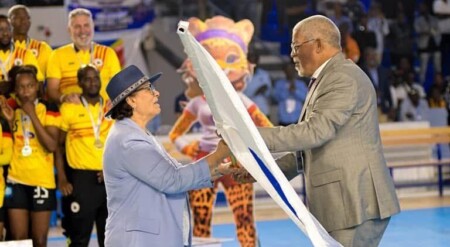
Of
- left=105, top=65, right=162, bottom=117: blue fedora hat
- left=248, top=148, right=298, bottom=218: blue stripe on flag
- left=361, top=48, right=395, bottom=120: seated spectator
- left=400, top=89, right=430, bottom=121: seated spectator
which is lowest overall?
left=400, top=89, right=430, bottom=121: seated spectator

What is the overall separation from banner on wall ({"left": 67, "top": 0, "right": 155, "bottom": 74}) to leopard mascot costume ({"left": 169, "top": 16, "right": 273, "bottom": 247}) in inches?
140

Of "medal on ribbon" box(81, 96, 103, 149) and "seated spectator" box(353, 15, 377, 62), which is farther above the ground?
"medal on ribbon" box(81, 96, 103, 149)

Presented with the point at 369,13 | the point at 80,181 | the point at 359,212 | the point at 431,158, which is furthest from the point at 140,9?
the point at 359,212

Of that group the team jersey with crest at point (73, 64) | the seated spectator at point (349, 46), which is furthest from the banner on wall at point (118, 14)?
the team jersey with crest at point (73, 64)

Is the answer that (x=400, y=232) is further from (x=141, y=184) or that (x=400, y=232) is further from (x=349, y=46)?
(x=141, y=184)

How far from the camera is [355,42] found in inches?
622

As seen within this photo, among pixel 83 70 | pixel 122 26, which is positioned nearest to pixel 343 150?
pixel 83 70

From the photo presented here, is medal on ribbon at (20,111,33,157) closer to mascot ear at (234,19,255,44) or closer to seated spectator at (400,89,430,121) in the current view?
mascot ear at (234,19,255,44)

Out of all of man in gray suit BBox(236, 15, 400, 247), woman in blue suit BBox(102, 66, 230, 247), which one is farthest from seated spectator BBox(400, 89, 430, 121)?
woman in blue suit BBox(102, 66, 230, 247)

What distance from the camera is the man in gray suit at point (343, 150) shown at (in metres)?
5.55

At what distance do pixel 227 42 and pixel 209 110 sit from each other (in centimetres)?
73

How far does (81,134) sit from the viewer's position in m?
8.54

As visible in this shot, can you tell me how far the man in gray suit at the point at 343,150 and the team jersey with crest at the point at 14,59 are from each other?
339 cm

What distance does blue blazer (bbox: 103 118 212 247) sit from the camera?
5324 millimetres
